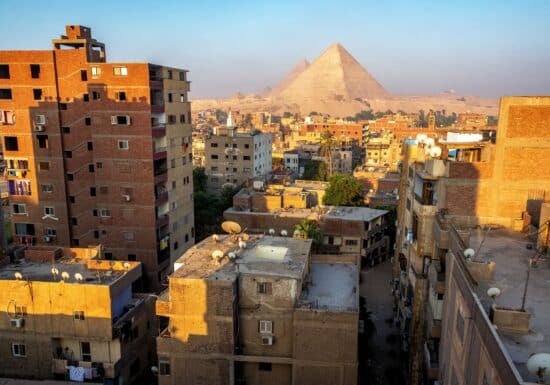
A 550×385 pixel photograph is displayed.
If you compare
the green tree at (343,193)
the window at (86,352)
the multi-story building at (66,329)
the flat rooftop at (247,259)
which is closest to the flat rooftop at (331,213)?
the green tree at (343,193)

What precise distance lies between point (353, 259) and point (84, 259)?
12453 millimetres

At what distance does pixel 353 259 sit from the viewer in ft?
65.1

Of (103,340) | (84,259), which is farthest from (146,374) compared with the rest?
(84,259)

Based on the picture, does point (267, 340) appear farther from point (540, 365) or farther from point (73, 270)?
point (540, 365)

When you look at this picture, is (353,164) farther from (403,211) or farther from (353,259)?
(353,259)

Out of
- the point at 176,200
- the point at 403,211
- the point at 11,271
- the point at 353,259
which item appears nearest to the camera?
the point at 11,271

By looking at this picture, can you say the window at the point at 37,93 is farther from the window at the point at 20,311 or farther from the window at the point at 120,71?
the window at the point at 20,311

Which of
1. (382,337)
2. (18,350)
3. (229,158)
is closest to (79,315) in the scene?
(18,350)

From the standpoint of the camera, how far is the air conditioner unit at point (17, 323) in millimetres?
15961

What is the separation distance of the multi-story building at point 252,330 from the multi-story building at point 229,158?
3855cm

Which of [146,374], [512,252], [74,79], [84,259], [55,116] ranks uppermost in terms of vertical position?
[74,79]

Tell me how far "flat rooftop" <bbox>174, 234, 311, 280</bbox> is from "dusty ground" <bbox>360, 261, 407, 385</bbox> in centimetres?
661

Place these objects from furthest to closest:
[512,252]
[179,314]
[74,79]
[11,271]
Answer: [74,79], [11,271], [179,314], [512,252]

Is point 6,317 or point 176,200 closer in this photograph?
point 6,317
